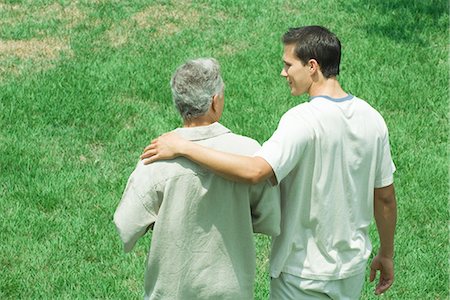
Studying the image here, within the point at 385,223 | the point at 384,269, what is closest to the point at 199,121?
the point at 385,223

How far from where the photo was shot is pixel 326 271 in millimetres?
4520

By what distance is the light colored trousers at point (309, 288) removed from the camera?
4.53 metres

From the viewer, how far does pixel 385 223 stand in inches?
190

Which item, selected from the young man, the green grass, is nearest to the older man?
the young man

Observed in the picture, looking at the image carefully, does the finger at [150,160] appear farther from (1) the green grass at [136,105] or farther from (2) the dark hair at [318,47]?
(1) the green grass at [136,105]

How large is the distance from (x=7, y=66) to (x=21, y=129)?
1.71 m

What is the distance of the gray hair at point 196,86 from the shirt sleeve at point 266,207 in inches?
16.8

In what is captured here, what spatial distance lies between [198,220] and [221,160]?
35 cm

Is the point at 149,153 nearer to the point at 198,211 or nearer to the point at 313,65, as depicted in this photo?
the point at 198,211

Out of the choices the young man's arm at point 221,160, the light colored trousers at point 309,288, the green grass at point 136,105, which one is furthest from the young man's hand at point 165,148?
the green grass at point 136,105

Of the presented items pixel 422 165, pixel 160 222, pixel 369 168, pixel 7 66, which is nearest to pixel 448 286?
pixel 422 165

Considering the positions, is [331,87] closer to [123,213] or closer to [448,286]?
[123,213]

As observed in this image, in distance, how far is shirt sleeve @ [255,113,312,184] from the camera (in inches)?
166

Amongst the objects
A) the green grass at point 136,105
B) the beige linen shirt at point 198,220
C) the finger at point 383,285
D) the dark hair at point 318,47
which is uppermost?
the dark hair at point 318,47
